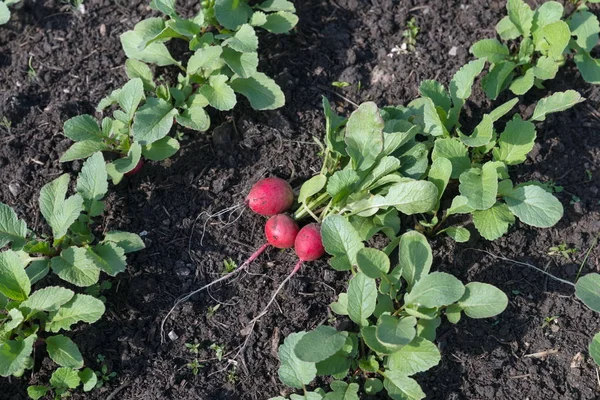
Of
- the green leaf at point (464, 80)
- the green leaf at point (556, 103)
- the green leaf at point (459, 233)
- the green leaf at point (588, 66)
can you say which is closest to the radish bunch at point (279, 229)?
Answer: the green leaf at point (459, 233)

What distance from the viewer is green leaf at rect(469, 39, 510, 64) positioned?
3.27 metres

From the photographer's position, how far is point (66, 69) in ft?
11.3

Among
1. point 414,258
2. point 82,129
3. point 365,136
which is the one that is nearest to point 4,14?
point 82,129

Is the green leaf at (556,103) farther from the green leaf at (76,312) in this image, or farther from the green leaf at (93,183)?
the green leaf at (76,312)

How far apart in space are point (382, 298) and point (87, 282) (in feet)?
4.08

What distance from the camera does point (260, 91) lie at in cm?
318

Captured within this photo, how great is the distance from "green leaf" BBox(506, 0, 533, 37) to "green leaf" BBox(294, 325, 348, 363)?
1.87 meters

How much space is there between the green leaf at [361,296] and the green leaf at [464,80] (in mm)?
1093

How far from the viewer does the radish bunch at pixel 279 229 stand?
2.82 metres

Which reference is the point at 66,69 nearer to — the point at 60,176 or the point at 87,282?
the point at 60,176

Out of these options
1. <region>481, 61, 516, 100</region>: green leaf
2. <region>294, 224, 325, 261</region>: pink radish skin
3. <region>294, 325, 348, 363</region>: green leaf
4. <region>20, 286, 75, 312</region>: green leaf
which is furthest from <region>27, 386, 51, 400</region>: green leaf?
<region>481, 61, 516, 100</region>: green leaf

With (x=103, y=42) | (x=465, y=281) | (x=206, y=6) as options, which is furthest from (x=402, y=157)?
(x=103, y=42)

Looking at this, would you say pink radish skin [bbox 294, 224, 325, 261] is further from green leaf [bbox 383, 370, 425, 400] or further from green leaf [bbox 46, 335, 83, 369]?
green leaf [bbox 46, 335, 83, 369]

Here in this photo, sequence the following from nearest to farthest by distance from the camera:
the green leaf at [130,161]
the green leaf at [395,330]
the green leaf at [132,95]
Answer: the green leaf at [395,330] < the green leaf at [130,161] < the green leaf at [132,95]
